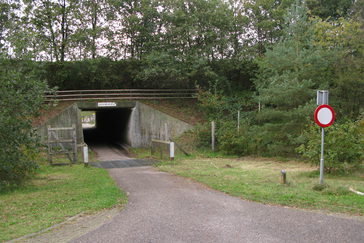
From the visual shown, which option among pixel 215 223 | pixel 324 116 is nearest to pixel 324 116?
pixel 324 116

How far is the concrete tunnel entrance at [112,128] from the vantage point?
25406 mm

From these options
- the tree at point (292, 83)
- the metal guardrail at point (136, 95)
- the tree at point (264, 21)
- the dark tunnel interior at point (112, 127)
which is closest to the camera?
the tree at point (292, 83)

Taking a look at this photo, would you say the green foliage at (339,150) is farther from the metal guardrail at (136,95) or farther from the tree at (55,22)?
the tree at (55,22)

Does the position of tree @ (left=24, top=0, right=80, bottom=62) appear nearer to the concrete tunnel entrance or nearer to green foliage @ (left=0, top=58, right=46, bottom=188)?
the concrete tunnel entrance

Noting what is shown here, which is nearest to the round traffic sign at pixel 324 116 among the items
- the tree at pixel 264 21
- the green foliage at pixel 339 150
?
the green foliage at pixel 339 150

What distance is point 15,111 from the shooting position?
9227 millimetres

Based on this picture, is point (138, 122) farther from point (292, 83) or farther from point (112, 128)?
point (292, 83)

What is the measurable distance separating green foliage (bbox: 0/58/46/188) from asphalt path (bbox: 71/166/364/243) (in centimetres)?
431

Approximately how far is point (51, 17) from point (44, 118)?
31.4 ft

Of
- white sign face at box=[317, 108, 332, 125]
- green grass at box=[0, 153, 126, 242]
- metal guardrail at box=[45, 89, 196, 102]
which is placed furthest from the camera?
metal guardrail at box=[45, 89, 196, 102]

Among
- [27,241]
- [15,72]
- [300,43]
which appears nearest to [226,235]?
[27,241]

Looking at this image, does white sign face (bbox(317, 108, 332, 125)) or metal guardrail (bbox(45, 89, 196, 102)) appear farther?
metal guardrail (bbox(45, 89, 196, 102))

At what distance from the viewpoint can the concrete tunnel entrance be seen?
83.4 feet

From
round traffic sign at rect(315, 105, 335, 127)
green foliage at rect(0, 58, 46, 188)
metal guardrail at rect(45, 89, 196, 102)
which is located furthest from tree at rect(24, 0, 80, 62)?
round traffic sign at rect(315, 105, 335, 127)
